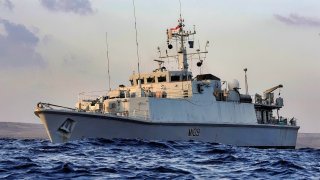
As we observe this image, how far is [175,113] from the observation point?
30250mm

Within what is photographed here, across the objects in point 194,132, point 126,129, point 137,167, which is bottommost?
point 137,167

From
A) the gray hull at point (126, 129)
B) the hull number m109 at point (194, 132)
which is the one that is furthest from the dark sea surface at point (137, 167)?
the hull number m109 at point (194, 132)

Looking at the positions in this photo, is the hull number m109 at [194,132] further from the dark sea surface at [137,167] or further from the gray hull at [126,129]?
the dark sea surface at [137,167]

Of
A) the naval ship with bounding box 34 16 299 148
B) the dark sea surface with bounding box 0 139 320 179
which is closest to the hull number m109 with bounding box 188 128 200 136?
the naval ship with bounding box 34 16 299 148

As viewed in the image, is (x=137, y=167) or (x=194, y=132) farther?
(x=194, y=132)

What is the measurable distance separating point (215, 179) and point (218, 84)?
2259cm

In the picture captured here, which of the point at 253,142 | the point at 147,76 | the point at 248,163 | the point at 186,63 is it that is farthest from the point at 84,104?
the point at 248,163

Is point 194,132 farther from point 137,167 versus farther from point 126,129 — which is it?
point 137,167

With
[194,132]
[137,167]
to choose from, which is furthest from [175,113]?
[137,167]

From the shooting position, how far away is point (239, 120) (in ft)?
115

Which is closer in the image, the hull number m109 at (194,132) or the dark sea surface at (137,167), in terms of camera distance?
the dark sea surface at (137,167)

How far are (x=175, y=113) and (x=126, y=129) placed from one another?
4.06 m

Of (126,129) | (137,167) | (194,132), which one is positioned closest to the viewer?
(137,167)

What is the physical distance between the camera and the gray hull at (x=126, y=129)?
26.2 m
